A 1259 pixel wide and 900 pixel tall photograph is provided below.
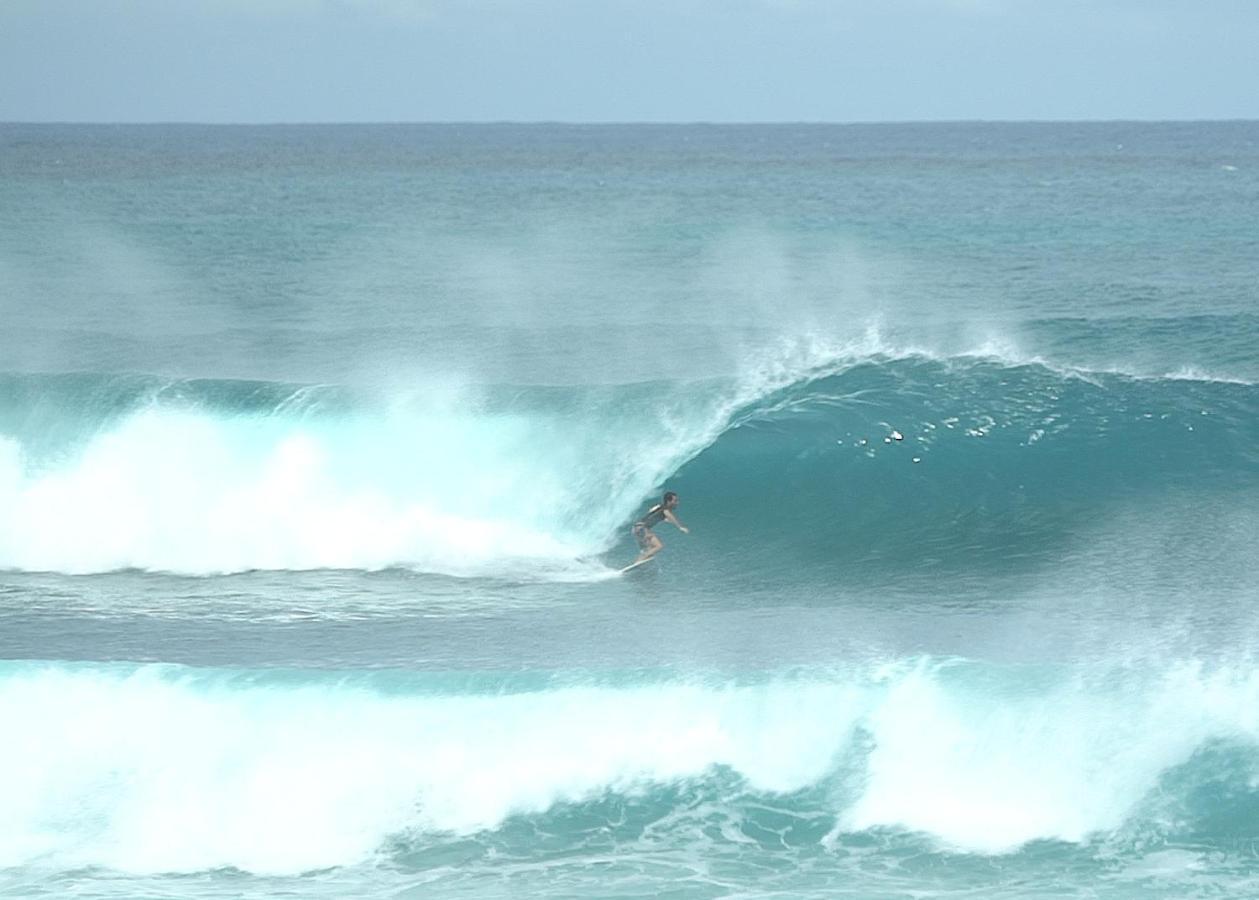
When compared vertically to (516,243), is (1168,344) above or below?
below

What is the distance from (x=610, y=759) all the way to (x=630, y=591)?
12.0ft

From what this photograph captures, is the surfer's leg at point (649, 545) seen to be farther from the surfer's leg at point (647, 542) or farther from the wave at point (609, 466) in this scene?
the wave at point (609, 466)

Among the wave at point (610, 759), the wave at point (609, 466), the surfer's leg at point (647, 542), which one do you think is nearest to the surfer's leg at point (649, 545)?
the surfer's leg at point (647, 542)

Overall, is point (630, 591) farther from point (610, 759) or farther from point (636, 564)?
point (610, 759)

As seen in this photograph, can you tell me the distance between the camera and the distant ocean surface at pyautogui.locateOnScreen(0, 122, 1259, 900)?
31.9ft

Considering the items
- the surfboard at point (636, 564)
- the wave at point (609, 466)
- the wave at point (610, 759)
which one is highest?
the wave at point (609, 466)

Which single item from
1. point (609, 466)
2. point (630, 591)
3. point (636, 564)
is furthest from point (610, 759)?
point (609, 466)

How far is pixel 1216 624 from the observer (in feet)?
40.2

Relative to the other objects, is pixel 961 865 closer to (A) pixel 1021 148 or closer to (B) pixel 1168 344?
(B) pixel 1168 344

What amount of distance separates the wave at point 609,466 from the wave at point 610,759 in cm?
372

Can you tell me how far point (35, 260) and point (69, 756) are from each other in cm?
2879

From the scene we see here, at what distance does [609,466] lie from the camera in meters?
16.8

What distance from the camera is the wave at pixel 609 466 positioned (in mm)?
15523

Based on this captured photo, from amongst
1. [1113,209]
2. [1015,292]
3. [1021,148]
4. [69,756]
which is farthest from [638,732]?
[1021,148]
